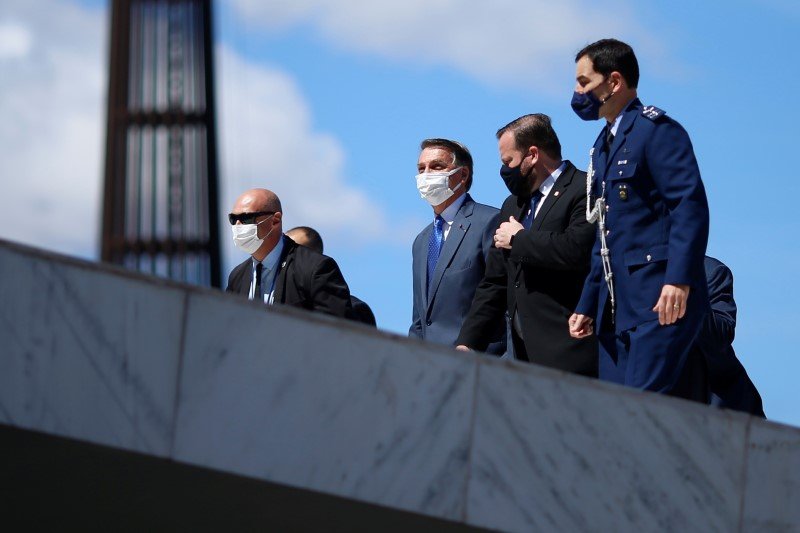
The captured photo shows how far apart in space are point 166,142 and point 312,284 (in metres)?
2.52

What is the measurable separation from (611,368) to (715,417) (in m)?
0.67

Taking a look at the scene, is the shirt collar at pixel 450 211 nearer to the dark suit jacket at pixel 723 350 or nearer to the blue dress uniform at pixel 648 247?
the dark suit jacket at pixel 723 350

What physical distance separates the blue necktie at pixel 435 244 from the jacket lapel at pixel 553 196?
0.91 m

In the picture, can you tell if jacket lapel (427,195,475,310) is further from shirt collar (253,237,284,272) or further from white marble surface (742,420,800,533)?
white marble surface (742,420,800,533)

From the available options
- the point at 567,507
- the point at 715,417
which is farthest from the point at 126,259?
the point at 715,417

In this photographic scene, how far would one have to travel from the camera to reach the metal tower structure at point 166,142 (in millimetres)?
5945

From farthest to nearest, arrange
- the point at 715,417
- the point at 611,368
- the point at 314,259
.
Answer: the point at 314,259
the point at 611,368
the point at 715,417

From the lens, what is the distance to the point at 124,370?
17.9 feet

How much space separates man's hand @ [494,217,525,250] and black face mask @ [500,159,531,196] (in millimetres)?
209

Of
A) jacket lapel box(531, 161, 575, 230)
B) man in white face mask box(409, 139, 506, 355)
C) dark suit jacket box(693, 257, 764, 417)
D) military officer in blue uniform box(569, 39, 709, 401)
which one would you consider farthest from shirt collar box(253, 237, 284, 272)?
dark suit jacket box(693, 257, 764, 417)

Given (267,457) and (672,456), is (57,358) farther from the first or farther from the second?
(672,456)

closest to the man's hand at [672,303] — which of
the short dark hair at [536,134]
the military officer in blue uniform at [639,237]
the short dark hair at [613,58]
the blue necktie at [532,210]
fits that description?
the military officer in blue uniform at [639,237]

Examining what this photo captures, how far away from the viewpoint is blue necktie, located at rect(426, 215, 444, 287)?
8.53 metres

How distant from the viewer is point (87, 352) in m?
5.43
